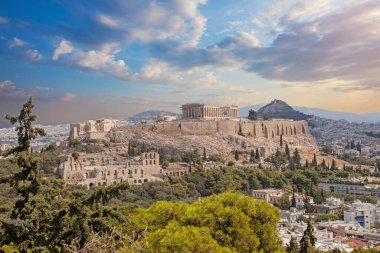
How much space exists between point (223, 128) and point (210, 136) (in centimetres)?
280

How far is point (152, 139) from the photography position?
187 ft

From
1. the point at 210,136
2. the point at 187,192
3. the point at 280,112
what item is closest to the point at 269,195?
the point at 187,192

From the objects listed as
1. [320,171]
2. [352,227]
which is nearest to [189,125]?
[320,171]

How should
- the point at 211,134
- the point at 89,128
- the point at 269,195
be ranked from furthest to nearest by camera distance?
the point at 211,134 → the point at 89,128 → the point at 269,195

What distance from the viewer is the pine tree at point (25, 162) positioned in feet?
31.4

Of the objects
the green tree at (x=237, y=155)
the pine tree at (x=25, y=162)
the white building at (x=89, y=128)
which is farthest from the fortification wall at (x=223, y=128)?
the pine tree at (x=25, y=162)

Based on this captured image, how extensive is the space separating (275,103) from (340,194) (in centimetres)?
12004

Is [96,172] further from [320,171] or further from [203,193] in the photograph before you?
[320,171]

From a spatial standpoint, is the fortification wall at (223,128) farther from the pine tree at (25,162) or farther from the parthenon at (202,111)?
the pine tree at (25,162)

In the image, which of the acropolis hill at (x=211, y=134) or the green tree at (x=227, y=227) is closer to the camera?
the green tree at (x=227, y=227)

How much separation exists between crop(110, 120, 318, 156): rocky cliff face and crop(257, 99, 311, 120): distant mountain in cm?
7880

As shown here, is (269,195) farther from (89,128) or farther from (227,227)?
(227,227)

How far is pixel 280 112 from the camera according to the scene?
15375 cm

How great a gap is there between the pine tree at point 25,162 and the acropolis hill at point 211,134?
45.5m
